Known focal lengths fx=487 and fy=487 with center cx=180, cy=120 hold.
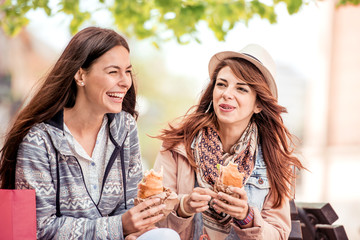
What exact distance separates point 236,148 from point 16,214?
1.43 metres

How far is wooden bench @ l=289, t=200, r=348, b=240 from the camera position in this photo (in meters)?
3.52

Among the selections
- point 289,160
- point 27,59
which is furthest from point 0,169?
point 27,59

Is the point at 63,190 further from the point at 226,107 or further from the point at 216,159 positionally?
the point at 226,107

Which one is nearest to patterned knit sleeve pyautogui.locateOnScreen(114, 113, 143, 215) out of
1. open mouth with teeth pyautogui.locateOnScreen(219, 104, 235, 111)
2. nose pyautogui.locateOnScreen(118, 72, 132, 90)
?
nose pyautogui.locateOnScreen(118, 72, 132, 90)

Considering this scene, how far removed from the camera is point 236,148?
3.19 metres

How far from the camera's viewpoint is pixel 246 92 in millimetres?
3111

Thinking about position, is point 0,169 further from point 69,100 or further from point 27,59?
point 27,59

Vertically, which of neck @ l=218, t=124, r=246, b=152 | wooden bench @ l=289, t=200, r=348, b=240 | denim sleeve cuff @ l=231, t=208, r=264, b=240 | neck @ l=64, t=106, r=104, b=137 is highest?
neck @ l=64, t=106, r=104, b=137

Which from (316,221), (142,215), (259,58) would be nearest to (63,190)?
(142,215)

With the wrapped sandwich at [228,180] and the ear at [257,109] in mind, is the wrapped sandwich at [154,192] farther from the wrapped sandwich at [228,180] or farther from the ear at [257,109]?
the ear at [257,109]

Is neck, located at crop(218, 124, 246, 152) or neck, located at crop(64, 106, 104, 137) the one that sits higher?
neck, located at crop(64, 106, 104, 137)

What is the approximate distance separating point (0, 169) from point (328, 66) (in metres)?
10.2

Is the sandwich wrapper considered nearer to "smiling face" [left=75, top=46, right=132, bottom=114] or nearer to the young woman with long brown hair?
the young woman with long brown hair

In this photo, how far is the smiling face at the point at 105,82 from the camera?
2.78m
